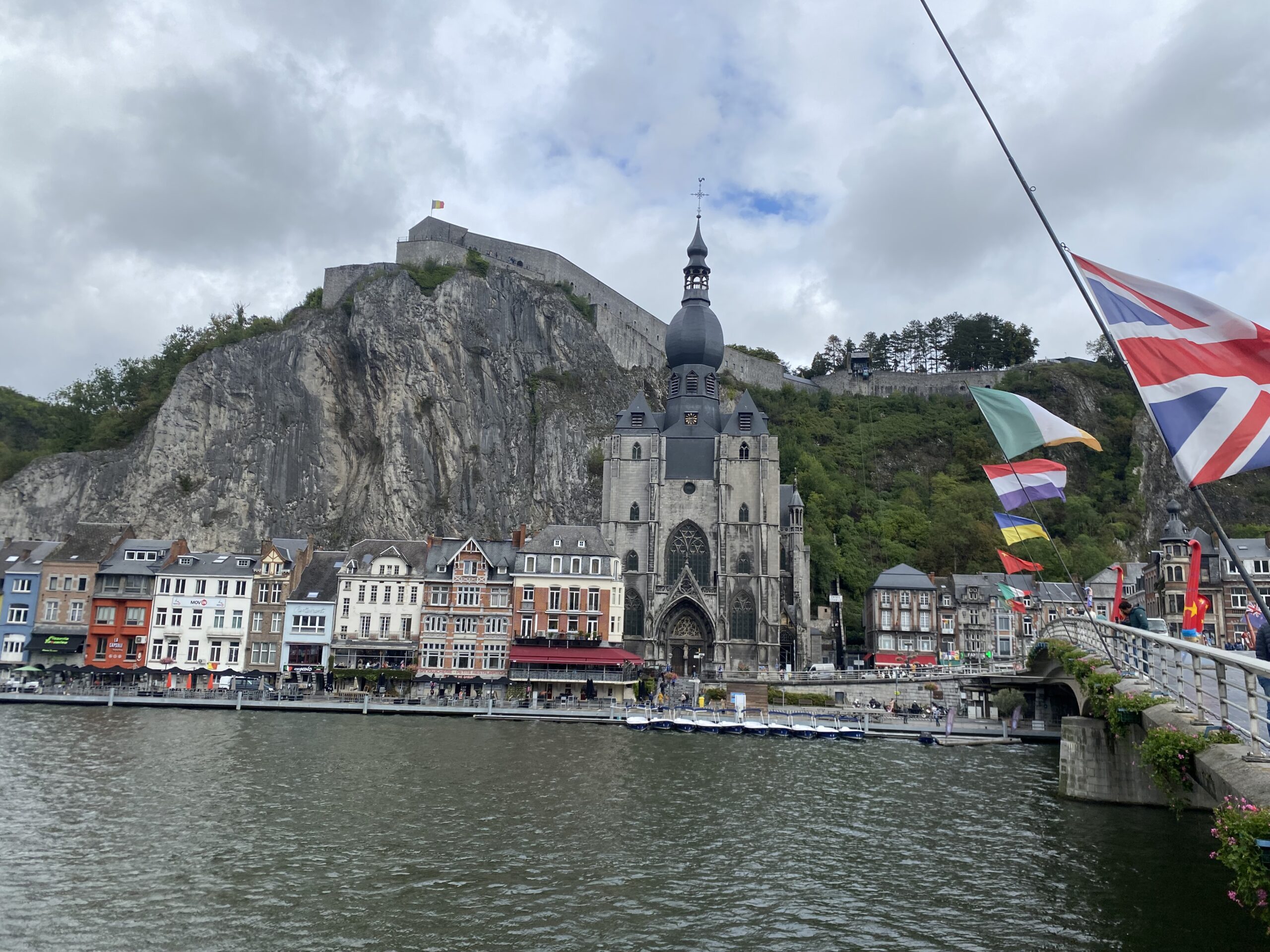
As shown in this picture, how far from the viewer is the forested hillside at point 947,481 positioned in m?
81.9

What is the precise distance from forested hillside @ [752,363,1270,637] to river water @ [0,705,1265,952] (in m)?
51.2

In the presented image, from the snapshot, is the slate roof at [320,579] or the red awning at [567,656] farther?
the slate roof at [320,579]

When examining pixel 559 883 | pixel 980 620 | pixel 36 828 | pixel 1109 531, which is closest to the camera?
pixel 559 883

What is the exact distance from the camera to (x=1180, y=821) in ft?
76.1

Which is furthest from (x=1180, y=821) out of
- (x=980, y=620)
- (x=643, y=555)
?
(x=980, y=620)

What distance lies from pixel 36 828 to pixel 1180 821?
1039 inches

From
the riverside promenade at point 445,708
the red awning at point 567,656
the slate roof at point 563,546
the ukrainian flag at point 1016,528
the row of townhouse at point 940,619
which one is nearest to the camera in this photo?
the ukrainian flag at point 1016,528

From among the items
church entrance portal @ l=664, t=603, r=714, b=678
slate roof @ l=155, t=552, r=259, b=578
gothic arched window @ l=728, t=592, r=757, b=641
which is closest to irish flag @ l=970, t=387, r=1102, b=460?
church entrance portal @ l=664, t=603, r=714, b=678

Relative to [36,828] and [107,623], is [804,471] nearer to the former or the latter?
[107,623]

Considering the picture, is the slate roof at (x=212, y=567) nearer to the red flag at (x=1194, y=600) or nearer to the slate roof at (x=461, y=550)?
the slate roof at (x=461, y=550)

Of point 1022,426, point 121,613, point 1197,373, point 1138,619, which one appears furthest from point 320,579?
point 1197,373

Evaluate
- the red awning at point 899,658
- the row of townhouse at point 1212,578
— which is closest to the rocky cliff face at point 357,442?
the red awning at point 899,658

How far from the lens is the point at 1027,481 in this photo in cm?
2303

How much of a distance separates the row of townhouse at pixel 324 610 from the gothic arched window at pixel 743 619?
10137mm
